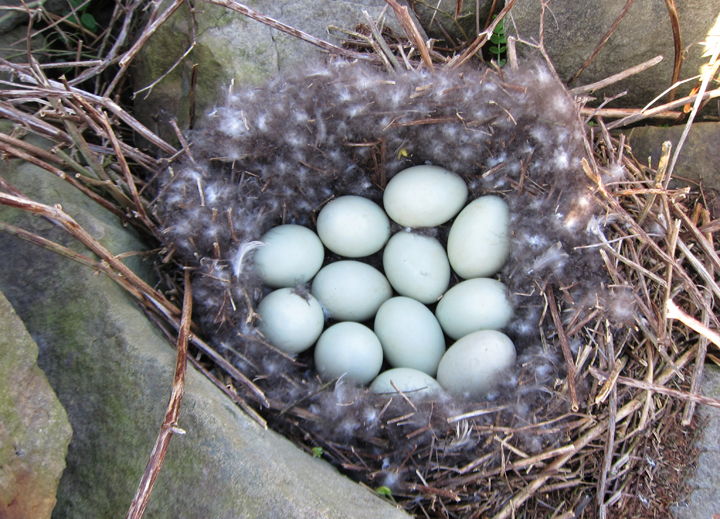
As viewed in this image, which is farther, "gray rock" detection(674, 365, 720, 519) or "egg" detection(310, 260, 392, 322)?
"egg" detection(310, 260, 392, 322)

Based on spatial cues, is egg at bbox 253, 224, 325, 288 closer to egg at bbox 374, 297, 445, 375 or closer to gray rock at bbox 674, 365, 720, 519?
egg at bbox 374, 297, 445, 375

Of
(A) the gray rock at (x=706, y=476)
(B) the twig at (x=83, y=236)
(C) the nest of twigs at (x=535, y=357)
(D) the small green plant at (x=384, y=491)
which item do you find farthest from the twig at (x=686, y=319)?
(B) the twig at (x=83, y=236)

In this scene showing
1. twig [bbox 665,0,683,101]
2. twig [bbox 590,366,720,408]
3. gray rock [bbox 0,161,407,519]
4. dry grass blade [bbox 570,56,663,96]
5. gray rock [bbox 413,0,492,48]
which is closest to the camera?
gray rock [bbox 0,161,407,519]

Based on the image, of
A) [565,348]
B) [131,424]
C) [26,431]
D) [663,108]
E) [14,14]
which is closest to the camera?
[26,431]

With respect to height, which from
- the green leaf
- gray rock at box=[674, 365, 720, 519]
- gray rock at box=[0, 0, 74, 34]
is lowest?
gray rock at box=[674, 365, 720, 519]

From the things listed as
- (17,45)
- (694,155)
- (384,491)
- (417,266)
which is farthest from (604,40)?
(17,45)

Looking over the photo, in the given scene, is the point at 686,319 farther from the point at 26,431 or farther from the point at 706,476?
the point at 26,431

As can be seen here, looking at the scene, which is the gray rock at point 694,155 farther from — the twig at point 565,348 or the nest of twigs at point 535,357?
the twig at point 565,348

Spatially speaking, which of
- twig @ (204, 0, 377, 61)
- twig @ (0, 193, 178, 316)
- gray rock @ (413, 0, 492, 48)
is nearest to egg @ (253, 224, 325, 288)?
twig @ (0, 193, 178, 316)
